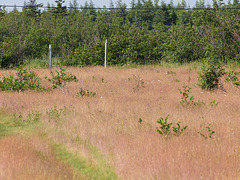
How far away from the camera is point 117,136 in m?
6.40

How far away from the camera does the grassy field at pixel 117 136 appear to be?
4762 millimetres

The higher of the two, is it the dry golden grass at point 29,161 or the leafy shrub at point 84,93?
the leafy shrub at point 84,93

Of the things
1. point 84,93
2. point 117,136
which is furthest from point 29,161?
point 84,93

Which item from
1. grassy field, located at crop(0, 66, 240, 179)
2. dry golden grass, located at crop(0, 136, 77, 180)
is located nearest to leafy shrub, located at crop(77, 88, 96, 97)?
grassy field, located at crop(0, 66, 240, 179)

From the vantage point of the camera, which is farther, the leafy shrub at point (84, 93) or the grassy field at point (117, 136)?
the leafy shrub at point (84, 93)

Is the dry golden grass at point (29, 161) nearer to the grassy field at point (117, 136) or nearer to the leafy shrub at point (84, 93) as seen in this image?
the grassy field at point (117, 136)

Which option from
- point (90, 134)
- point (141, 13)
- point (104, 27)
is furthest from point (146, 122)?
point (141, 13)

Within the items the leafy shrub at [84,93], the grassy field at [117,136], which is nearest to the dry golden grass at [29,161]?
the grassy field at [117,136]

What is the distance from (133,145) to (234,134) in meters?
1.97

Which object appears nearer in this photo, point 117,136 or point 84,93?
point 117,136

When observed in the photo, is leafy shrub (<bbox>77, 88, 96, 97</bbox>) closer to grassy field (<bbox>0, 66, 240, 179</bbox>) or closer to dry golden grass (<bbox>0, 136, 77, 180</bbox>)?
grassy field (<bbox>0, 66, 240, 179</bbox>)

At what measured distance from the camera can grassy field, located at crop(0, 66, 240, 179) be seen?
4762 mm

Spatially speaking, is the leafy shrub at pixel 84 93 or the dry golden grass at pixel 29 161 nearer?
the dry golden grass at pixel 29 161

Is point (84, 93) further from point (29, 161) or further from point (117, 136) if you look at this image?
point (29, 161)
